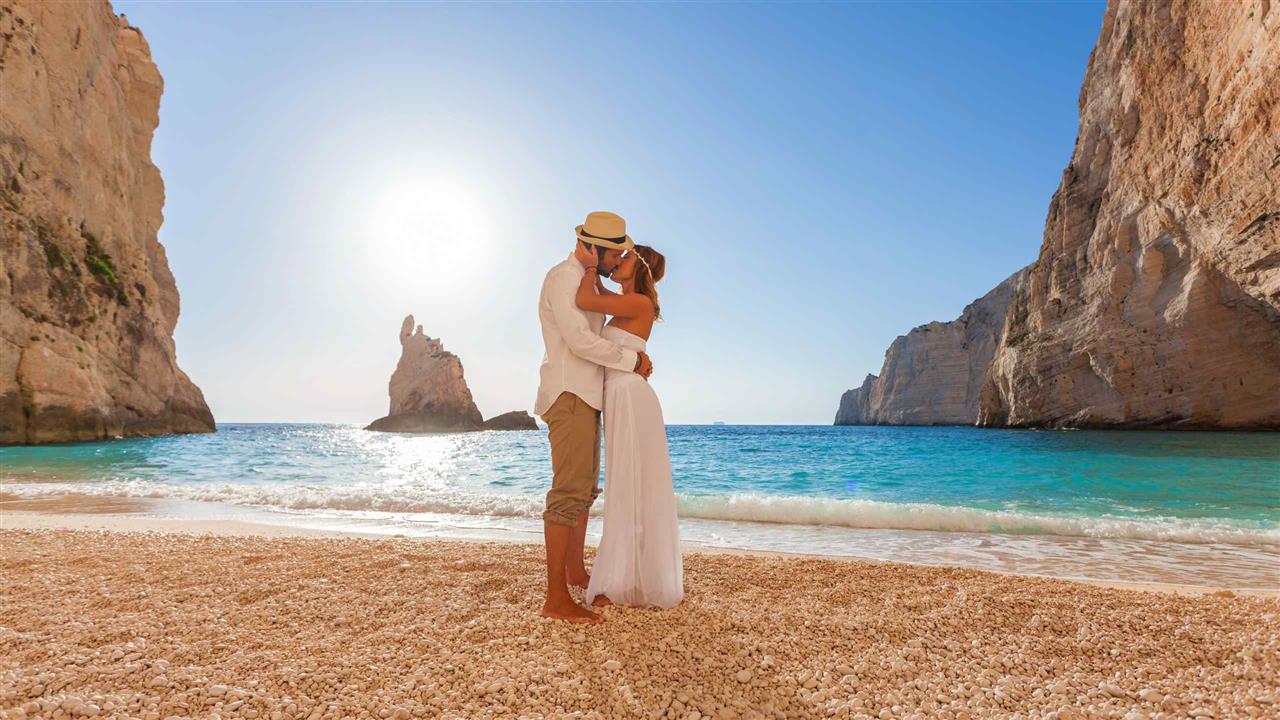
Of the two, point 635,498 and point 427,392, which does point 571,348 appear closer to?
point 635,498

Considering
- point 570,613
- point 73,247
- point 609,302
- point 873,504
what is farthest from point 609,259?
point 73,247

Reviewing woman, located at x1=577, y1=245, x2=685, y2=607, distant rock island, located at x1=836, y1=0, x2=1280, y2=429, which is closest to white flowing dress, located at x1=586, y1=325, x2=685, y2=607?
woman, located at x1=577, y1=245, x2=685, y2=607

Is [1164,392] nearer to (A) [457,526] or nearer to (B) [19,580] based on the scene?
(A) [457,526]

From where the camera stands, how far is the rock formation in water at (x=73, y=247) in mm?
26656

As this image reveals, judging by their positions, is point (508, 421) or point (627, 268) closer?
point (627, 268)

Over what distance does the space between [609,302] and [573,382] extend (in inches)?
19.9

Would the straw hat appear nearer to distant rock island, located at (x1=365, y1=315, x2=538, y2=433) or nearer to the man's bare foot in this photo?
the man's bare foot

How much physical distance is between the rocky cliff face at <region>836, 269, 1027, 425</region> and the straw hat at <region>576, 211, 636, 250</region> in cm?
8700

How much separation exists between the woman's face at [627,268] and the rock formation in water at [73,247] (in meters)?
34.0

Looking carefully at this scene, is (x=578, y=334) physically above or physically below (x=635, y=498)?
above

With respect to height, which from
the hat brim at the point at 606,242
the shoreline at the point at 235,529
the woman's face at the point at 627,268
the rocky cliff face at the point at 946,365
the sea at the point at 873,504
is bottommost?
the sea at the point at 873,504

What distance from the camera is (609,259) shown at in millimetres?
3539

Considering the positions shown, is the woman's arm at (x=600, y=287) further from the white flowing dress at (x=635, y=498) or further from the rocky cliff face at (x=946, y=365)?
the rocky cliff face at (x=946, y=365)

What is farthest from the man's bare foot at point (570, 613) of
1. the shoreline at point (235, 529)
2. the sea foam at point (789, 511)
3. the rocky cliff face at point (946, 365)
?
the rocky cliff face at point (946, 365)
